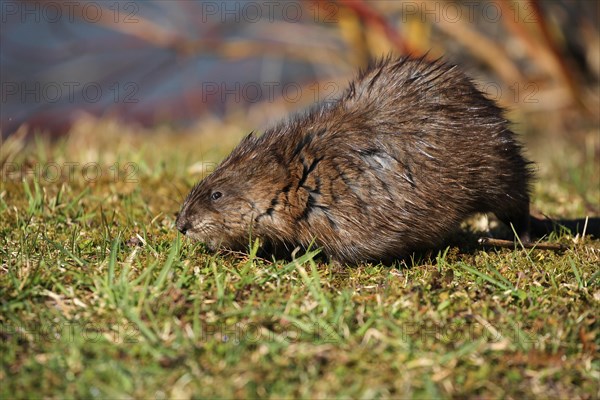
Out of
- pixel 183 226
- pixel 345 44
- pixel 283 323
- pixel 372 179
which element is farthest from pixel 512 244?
pixel 345 44

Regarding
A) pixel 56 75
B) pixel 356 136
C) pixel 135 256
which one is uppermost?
pixel 356 136

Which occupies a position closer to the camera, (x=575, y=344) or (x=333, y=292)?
(x=575, y=344)

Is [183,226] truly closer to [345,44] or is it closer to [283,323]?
[283,323]

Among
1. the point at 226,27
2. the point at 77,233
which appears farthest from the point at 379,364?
the point at 226,27

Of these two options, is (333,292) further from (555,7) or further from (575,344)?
(555,7)

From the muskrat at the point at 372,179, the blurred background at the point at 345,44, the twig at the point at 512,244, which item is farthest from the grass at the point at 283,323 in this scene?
the blurred background at the point at 345,44

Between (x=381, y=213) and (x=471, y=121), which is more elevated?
(x=471, y=121)

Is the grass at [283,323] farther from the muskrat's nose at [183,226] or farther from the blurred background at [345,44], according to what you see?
the blurred background at [345,44]

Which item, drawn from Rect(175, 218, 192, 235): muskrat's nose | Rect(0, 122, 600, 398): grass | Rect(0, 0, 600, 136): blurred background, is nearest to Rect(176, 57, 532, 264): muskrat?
Rect(175, 218, 192, 235): muskrat's nose
